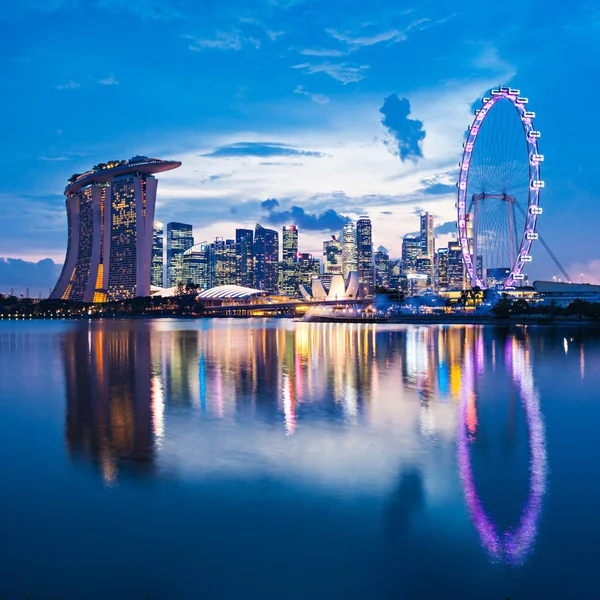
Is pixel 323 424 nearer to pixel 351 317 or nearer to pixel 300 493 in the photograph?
pixel 300 493

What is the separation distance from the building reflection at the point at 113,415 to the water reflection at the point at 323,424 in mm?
53

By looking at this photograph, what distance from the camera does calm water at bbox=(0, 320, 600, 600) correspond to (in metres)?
7.47

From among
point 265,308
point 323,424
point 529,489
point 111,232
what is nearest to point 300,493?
point 529,489

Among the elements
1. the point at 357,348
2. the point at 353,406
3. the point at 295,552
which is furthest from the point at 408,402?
the point at 357,348

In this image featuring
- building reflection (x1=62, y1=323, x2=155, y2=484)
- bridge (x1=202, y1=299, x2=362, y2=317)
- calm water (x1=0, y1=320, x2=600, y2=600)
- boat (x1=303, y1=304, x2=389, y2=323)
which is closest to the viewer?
calm water (x1=0, y1=320, x2=600, y2=600)

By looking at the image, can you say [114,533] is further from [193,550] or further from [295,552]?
[295,552]

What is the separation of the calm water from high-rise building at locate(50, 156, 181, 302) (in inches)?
6118

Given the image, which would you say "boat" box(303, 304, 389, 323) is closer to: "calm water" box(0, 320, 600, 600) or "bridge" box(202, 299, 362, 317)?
"bridge" box(202, 299, 362, 317)

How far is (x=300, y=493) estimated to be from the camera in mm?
10445

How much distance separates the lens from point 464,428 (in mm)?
15758

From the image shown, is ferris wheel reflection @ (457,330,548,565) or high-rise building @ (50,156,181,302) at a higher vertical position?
high-rise building @ (50,156,181,302)

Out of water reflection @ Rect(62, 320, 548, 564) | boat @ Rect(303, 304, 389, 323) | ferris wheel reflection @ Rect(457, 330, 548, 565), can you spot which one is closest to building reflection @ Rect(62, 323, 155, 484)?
water reflection @ Rect(62, 320, 548, 564)

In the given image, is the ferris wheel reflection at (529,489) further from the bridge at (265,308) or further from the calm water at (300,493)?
the bridge at (265,308)

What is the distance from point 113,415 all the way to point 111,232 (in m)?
170
